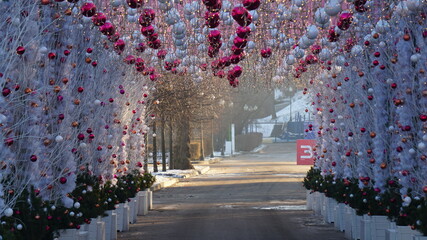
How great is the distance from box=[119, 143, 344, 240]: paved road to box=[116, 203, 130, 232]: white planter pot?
0.22 m

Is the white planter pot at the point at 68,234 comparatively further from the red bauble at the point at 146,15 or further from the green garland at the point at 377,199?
the green garland at the point at 377,199

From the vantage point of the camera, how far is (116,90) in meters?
18.8

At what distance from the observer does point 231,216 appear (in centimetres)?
2181

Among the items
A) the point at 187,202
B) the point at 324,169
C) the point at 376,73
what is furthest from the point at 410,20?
the point at 187,202

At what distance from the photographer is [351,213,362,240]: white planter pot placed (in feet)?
53.8

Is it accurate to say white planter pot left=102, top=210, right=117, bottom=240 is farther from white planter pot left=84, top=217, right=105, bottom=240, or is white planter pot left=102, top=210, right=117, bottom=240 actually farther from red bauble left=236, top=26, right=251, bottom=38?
red bauble left=236, top=26, right=251, bottom=38

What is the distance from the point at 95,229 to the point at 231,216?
7660 millimetres

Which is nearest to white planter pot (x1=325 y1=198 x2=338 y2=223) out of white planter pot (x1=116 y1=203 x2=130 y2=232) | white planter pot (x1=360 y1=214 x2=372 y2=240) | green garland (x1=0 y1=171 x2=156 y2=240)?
white planter pot (x1=360 y1=214 x2=372 y2=240)

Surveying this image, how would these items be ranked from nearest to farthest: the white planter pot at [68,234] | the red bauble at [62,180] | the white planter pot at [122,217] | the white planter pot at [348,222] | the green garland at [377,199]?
the green garland at [377,199], the red bauble at [62,180], the white planter pot at [68,234], the white planter pot at [348,222], the white planter pot at [122,217]

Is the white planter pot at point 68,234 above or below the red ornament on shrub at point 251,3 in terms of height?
below

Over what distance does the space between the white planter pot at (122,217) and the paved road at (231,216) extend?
219 mm

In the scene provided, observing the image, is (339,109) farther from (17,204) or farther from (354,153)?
(17,204)

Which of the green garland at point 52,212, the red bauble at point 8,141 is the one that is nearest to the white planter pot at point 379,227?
the green garland at point 52,212

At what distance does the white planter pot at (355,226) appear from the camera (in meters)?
16.4
